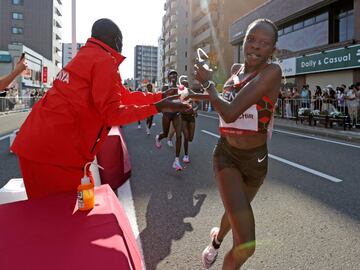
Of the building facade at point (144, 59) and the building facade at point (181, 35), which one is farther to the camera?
the building facade at point (144, 59)

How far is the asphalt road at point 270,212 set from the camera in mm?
3193

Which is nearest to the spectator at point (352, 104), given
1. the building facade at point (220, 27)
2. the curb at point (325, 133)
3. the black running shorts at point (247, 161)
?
the curb at point (325, 133)

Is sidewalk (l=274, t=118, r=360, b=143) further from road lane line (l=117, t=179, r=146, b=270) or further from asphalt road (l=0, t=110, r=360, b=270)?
road lane line (l=117, t=179, r=146, b=270)

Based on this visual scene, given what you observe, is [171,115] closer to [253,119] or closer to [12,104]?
[253,119]

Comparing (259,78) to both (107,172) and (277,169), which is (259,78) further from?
(277,169)

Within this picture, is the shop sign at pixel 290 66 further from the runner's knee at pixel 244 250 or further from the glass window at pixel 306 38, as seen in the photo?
the runner's knee at pixel 244 250

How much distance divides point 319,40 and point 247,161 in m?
24.3

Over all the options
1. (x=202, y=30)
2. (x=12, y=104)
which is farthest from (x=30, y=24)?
(x=12, y=104)

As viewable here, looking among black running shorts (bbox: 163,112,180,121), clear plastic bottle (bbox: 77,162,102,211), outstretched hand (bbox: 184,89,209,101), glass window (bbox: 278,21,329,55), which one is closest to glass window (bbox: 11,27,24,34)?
glass window (bbox: 278,21,329,55)

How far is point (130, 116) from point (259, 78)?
3.00ft

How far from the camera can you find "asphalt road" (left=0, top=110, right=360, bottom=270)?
→ 319cm

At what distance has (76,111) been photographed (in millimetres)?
2297

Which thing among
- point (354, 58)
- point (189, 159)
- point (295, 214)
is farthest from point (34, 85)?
point (295, 214)

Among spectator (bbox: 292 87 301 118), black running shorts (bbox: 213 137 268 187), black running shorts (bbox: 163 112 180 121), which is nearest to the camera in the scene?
black running shorts (bbox: 213 137 268 187)
